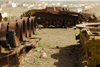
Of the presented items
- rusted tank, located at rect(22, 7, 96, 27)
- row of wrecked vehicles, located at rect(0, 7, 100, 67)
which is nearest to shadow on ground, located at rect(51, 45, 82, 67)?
row of wrecked vehicles, located at rect(0, 7, 100, 67)

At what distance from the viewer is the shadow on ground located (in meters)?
7.18

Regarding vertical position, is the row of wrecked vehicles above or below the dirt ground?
above

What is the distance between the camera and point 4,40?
18.7 ft

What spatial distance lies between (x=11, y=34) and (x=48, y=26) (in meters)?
11.7

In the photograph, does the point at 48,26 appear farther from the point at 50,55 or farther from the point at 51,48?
the point at 50,55

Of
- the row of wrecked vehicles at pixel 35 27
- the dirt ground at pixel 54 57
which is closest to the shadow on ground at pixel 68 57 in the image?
the dirt ground at pixel 54 57

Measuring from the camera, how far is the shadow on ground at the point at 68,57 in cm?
718

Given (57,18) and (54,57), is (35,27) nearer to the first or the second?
(54,57)

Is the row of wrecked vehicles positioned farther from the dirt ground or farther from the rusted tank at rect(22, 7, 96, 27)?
the dirt ground

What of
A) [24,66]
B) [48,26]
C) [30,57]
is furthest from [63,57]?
[48,26]

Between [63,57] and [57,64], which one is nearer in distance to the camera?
[57,64]

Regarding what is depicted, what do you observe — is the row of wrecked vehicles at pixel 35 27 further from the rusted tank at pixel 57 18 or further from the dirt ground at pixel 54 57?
the dirt ground at pixel 54 57

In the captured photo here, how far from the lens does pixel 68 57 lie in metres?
8.05

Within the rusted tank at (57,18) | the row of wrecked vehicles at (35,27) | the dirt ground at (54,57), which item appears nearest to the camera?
the row of wrecked vehicles at (35,27)
